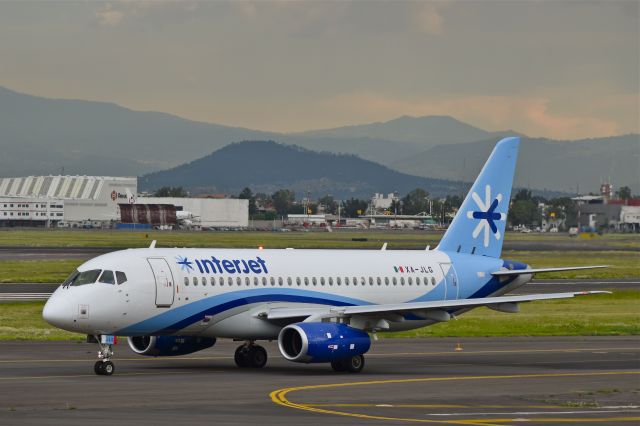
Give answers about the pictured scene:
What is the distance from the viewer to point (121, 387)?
116 ft

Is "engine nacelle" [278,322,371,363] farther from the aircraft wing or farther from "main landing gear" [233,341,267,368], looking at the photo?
"main landing gear" [233,341,267,368]

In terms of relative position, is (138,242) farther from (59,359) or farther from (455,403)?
(455,403)

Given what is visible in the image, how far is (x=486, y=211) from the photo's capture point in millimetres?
52750

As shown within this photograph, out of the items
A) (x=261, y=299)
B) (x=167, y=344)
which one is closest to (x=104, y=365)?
(x=167, y=344)

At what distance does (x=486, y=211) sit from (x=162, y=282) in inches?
663

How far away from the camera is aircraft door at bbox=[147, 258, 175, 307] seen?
4091 centimetres

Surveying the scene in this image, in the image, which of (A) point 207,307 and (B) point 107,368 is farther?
(A) point 207,307

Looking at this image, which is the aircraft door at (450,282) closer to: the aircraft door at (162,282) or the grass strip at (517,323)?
the grass strip at (517,323)

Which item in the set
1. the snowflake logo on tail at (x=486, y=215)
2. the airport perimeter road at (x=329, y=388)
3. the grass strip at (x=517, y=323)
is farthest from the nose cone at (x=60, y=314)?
the snowflake logo on tail at (x=486, y=215)

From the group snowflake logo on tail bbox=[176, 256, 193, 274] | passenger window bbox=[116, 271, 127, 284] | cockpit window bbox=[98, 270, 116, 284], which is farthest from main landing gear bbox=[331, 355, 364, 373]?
cockpit window bbox=[98, 270, 116, 284]

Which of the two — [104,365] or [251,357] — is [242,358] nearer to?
[251,357]

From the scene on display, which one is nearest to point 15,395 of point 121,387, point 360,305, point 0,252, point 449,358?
point 121,387

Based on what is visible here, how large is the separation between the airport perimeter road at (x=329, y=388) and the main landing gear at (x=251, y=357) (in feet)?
1.39

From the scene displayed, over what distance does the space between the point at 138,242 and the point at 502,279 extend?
10476cm
